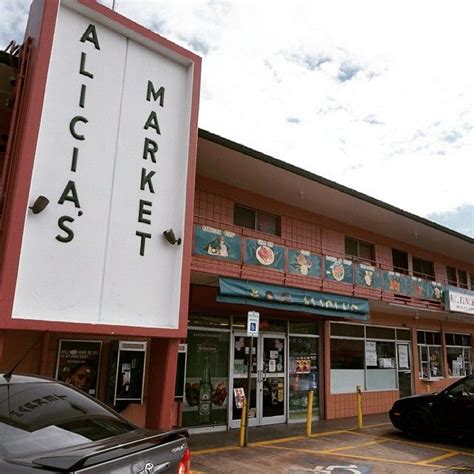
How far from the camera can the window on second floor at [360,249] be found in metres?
15.5

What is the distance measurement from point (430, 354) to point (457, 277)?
15.4 feet

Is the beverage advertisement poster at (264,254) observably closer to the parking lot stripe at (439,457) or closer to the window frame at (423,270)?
the parking lot stripe at (439,457)

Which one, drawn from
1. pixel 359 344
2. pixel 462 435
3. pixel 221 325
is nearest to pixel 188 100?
pixel 221 325

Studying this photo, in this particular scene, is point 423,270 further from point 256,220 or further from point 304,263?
point 256,220

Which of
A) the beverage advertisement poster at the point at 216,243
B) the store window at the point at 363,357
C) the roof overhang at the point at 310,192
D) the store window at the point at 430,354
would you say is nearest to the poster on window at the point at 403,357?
the store window at the point at 363,357

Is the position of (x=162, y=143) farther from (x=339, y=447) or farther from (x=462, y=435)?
(x=462, y=435)

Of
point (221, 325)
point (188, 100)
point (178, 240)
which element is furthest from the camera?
point (221, 325)

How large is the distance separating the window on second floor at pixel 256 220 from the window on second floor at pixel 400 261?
624cm

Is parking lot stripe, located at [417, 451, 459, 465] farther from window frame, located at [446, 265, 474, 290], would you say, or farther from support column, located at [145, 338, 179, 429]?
Answer: window frame, located at [446, 265, 474, 290]

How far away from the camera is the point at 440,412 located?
32.3ft

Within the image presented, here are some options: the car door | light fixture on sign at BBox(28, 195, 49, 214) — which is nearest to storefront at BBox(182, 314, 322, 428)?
the car door

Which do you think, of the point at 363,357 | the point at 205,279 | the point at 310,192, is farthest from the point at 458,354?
the point at 205,279

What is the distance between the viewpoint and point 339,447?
918 cm

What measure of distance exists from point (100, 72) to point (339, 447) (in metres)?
8.16
